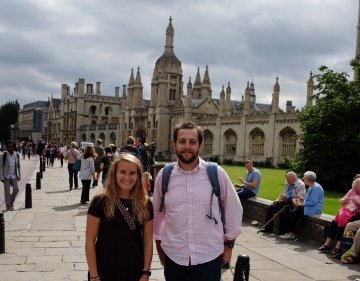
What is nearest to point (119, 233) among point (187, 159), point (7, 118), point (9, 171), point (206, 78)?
point (187, 159)

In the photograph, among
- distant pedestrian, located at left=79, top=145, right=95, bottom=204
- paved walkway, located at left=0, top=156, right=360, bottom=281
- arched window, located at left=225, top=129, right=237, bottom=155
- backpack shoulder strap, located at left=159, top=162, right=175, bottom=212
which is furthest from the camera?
arched window, located at left=225, top=129, right=237, bottom=155

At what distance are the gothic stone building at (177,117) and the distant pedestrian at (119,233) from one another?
3571cm

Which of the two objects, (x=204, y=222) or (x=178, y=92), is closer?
(x=204, y=222)

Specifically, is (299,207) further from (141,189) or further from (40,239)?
(141,189)

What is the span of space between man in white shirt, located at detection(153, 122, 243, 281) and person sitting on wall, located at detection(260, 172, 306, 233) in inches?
239

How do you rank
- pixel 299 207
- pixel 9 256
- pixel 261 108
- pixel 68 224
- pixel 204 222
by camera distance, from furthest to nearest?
pixel 261 108
pixel 68 224
pixel 299 207
pixel 9 256
pixel 204 222

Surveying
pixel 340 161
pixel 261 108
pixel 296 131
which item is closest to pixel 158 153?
pixel 296 131

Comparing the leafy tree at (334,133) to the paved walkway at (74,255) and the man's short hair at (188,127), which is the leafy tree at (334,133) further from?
the man's short hair at (188,127)

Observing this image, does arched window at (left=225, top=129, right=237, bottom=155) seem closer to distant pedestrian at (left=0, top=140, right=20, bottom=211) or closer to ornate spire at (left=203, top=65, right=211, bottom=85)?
ornate spire at (left=203, top=65, right=211, bottom=85)

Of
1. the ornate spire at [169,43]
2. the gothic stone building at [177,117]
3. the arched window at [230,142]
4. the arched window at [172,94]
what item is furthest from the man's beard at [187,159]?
the ornate spire at [169,43]

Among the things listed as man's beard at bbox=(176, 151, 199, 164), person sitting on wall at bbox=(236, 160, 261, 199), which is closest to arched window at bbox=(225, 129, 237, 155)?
person sitting on wall at bbox=(236, 160, 261, 199)

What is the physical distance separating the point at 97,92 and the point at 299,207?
8268 centimetres

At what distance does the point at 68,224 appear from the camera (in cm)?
958

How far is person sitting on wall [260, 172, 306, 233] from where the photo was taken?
9.17 m
